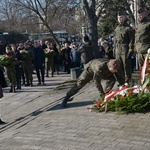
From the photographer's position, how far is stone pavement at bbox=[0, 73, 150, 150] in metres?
6.64

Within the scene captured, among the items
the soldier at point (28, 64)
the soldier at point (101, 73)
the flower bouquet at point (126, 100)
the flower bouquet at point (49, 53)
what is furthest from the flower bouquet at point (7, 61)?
the flower bouquet at point (126, 100)

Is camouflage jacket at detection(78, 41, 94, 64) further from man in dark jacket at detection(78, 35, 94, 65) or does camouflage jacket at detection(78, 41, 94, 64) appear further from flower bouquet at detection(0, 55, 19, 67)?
flower bouquet at detection(0, 55, 19, 67)

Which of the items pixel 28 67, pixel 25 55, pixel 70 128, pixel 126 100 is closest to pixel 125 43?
pixel 126 100

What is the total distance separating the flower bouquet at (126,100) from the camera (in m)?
8.35

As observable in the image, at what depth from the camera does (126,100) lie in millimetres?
8547

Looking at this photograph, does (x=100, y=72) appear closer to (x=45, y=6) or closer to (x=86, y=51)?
(x=86, y=51)

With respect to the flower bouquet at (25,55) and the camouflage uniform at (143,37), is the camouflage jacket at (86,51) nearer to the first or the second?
the flower bouquet at (25,55)

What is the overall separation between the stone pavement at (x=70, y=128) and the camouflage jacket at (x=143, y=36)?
180 cm

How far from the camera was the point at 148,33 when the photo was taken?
34.2ft

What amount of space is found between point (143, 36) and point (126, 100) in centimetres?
256

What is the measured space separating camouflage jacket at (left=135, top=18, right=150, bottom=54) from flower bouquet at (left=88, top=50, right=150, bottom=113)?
186 cm

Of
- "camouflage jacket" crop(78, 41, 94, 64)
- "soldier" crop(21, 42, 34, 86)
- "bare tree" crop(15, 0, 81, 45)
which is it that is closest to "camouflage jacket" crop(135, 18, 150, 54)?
"camouflage jacket" crop(78, 41, 94, 64)

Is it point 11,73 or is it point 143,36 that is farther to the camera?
point 11,73

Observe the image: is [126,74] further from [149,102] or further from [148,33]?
[149,102]
